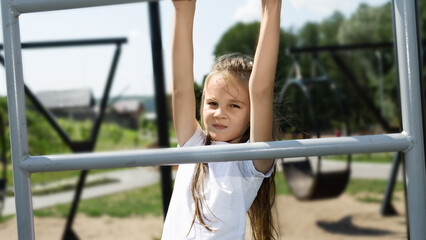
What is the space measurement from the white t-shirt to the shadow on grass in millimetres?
2390

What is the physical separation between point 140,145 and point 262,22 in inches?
271

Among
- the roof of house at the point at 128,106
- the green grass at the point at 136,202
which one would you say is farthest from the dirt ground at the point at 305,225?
the roof of house at the point at 128,106

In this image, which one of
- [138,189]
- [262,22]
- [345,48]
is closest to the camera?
[262,22]

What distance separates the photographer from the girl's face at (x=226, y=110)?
0.79 meters

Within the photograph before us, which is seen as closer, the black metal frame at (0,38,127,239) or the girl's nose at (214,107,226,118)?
the girl's nose at (214,107,226,118)

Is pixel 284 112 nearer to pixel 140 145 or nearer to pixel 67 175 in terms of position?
pixel 67 175

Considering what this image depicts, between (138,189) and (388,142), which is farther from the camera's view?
(138,189)

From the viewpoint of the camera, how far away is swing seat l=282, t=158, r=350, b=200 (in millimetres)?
3182

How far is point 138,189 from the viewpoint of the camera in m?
5.38

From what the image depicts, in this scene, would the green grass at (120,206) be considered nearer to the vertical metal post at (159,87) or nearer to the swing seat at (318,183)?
the swing seat at (318,183)

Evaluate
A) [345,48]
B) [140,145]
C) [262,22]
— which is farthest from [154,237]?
[140,145]

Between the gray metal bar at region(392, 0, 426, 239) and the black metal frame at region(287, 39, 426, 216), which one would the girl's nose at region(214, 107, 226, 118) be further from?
the black metal frame at region(287, 39, 426, 216)

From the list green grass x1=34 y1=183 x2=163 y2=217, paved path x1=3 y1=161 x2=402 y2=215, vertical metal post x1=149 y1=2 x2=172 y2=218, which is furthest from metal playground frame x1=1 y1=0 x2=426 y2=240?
paved path x1=3 y1=161 x2=402 y2=215

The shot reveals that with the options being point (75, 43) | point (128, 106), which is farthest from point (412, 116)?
point (128, 106)
